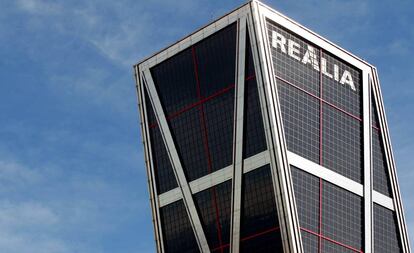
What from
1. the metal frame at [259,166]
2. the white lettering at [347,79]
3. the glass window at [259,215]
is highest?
the white lettering at [347,79]

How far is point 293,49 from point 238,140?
20.7 m

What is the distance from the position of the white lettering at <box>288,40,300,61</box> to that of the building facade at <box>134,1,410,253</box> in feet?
0.96

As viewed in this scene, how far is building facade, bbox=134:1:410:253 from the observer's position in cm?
16300

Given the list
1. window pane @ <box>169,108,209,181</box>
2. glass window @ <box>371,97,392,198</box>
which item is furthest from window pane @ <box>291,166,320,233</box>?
glass window @ <box>371,97,392,198</box>

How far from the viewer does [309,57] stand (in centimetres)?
17838

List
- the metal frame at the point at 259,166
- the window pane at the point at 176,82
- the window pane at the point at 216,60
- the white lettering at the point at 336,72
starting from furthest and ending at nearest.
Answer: the white lettering at the point at 336,72, the window pane at the point at 176,82, the window pane at the point at 216,60, the metal frame at the point at 259,166

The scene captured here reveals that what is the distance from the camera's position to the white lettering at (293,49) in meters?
174

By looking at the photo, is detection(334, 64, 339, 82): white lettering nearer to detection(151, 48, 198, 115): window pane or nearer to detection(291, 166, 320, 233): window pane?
detection(291, 166, 320, 233): window pane

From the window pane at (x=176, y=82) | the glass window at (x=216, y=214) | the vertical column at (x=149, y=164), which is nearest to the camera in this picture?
the glass window at (x=216, y=214)

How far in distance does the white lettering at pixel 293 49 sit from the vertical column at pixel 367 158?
1991cm

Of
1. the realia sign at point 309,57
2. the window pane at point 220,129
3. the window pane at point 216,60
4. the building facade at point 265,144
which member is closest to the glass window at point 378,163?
the building facade at point 265,144

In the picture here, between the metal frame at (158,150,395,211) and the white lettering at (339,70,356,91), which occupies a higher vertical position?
the white lettering at (339,70,356,91)

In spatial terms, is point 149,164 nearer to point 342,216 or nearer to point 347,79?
point 342,216

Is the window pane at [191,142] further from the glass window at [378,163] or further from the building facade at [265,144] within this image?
the glass window at [378,163]
